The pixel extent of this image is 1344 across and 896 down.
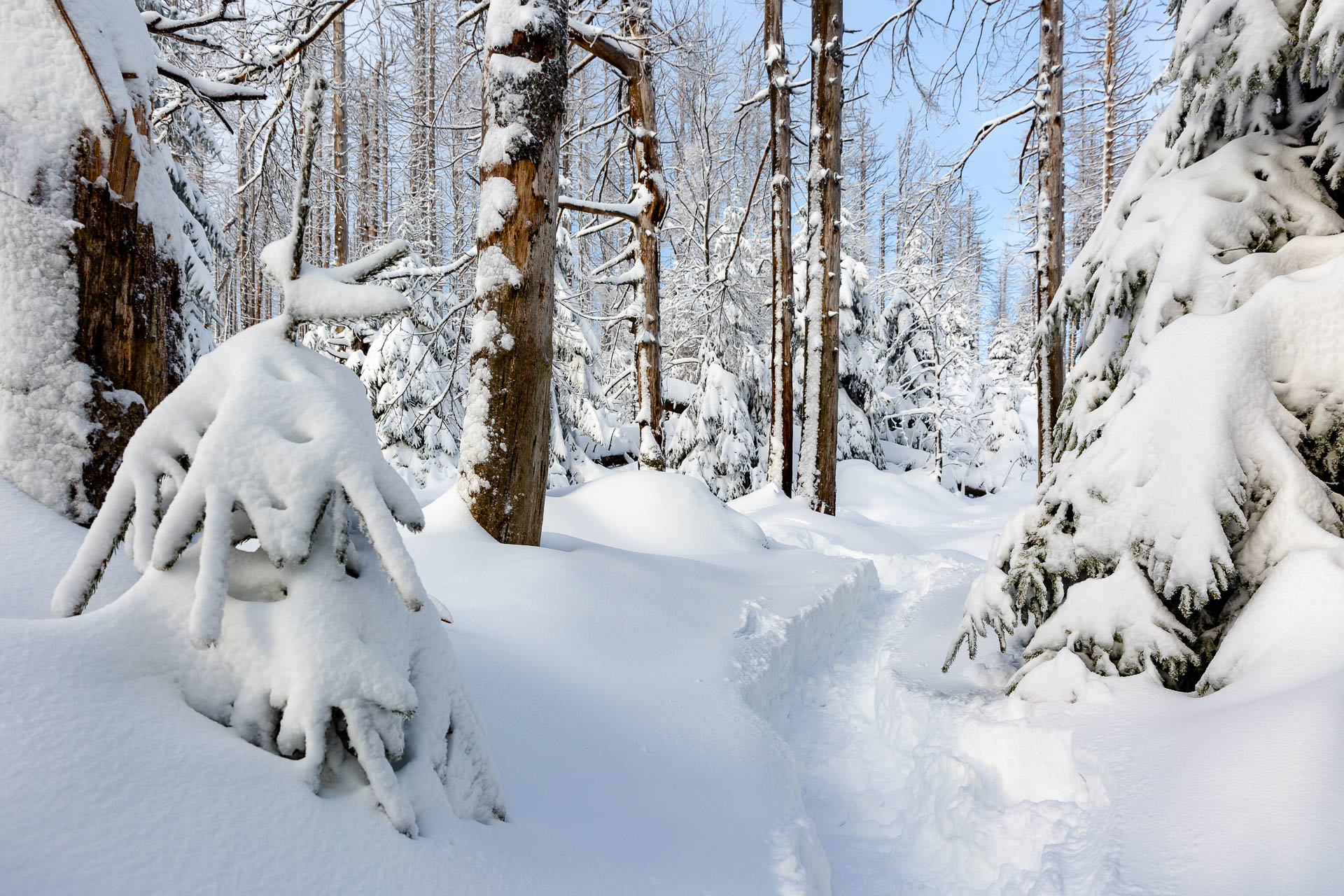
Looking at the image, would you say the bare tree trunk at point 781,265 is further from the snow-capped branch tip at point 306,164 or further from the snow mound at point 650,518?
the snow-capped branch tip at point 306,164

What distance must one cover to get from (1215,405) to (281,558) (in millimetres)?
3702

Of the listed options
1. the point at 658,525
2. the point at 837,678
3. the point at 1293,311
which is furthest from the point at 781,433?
the point at 1293,311

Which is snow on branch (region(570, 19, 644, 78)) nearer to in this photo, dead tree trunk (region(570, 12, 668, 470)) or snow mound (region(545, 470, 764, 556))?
dead tree trunk (region(570, 12, 668, 470))

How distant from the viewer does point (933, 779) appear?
3.19 metres

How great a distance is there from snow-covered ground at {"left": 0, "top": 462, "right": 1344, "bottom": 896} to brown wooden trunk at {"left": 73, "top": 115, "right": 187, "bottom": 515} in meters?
0.43

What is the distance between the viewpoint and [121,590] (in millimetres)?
2051

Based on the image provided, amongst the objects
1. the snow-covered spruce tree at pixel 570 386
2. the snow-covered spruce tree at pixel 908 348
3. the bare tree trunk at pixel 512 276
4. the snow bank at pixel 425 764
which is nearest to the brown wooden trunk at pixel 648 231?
the bare tree trunk at pixel 512 276

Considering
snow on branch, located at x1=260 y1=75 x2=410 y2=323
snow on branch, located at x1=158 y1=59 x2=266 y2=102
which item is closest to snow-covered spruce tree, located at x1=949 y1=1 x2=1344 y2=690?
snow on branch, located at x1=260 y1=75 x2=410 y2=323

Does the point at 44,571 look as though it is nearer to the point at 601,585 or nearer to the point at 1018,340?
the point at 601,585

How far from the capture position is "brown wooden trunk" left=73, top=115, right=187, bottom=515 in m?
2.60

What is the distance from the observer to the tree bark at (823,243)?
31.1 feet

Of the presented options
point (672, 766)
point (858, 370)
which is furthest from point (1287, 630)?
point (858, 370)

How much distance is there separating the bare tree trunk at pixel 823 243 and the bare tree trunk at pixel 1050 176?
3.07 m

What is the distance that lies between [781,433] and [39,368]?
33.0 ft
